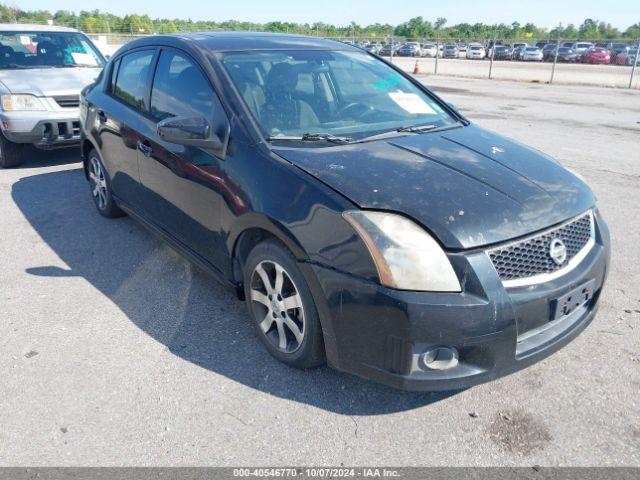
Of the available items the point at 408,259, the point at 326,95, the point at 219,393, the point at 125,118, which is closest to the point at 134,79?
the point at 125,118

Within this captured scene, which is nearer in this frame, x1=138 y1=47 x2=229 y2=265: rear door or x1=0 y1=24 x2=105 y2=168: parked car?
x1=138 y1=47 x2=229 y2=265: rear door

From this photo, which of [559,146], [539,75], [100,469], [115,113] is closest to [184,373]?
[100,469]

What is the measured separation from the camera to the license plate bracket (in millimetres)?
2466

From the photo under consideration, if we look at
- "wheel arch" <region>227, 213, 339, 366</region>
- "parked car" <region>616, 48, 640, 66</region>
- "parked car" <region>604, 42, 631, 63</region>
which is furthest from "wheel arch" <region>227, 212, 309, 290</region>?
"parked car" <region>616, 48, 640, 66</region>

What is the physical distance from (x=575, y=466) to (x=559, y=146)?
7472 millimetres

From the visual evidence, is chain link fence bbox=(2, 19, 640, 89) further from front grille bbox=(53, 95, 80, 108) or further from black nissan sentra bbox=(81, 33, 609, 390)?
black nissan sentra bbox=(81, 33, 609, 390)

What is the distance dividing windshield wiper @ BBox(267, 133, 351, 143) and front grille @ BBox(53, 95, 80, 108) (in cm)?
501

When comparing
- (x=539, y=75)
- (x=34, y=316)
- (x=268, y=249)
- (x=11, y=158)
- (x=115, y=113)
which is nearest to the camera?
(x=268, y=249)

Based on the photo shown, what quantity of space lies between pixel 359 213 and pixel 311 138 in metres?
0.85

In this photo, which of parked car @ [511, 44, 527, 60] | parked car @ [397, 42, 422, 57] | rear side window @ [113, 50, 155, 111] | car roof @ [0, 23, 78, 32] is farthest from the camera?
parked car @ [397, 42, 422, 57]

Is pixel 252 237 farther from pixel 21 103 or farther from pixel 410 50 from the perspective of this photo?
pixel 410 50

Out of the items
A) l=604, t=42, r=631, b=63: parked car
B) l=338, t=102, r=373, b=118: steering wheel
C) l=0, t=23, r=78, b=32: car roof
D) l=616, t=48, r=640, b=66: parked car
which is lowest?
l=338, t=102, r=373, b=118: steering wheel

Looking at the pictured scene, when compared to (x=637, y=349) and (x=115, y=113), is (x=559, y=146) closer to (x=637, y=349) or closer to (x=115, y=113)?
(x=637, y=349)

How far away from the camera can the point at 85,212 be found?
5.48m
